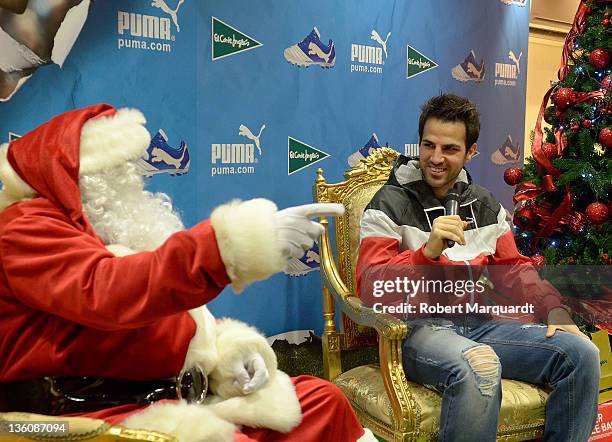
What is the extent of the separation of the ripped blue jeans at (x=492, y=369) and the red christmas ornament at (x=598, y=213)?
78cm

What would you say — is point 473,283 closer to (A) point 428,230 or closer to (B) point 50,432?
(A) point 428,230

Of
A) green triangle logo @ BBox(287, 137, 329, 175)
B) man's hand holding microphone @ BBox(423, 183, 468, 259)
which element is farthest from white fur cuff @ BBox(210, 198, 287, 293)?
green triangle logo @ BBox(287, 137, 329, 175)

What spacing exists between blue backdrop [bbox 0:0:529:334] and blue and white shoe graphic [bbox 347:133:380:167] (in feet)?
0.09

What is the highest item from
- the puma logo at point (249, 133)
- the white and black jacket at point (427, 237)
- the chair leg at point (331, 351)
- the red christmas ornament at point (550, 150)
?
the puma logo at point (249, 133)

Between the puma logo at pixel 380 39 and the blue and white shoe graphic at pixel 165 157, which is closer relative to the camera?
the blue and white shoe graphic at pixel 165 157

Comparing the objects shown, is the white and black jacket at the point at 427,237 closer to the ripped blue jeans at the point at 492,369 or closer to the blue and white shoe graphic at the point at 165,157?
the ripped blue jeans at the point at 492,369

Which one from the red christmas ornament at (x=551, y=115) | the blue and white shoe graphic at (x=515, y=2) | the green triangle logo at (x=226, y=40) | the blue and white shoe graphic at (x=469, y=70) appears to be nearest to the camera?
the green triangle logo at (x=226, y=40)

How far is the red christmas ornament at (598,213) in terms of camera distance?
3.17 metres

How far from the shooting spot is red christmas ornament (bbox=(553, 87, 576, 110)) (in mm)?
3301

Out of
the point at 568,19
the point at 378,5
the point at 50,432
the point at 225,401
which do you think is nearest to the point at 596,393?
the point at 225,401

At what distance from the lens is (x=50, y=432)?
4.99 ft

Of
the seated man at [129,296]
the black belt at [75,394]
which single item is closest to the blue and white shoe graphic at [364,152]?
the seated man at [129,296]

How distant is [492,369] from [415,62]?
6.53 feet

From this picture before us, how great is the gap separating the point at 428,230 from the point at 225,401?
1.16 metres
